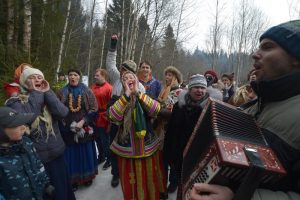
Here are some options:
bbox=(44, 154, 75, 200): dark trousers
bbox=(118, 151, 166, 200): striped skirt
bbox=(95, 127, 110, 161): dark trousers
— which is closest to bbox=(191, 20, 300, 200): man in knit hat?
bbox=(118, 151, 166, 200): striped skirt

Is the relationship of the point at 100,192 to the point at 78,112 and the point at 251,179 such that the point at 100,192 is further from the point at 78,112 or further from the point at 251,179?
the point at 251,179

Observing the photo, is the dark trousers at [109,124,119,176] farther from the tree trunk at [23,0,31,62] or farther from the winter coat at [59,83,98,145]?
the tree trunk at [23,0,31,62]

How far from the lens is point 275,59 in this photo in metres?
1.19

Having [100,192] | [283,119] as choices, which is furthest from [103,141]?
[283,119]

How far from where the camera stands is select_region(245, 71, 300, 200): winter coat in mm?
1021

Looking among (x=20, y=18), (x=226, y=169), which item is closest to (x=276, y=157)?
(x=226, y=169)

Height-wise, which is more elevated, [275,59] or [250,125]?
[275,59]

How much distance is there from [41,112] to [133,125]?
1051 millimetres

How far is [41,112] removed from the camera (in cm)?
290

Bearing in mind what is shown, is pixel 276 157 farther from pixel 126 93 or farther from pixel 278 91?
pixel 126 93

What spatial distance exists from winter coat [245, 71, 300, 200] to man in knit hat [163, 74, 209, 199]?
1490 mm

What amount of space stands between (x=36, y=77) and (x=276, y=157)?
8.50 feet

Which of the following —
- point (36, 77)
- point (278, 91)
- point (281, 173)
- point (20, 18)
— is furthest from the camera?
point (20, 18)

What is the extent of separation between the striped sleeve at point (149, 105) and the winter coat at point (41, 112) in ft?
3.18
